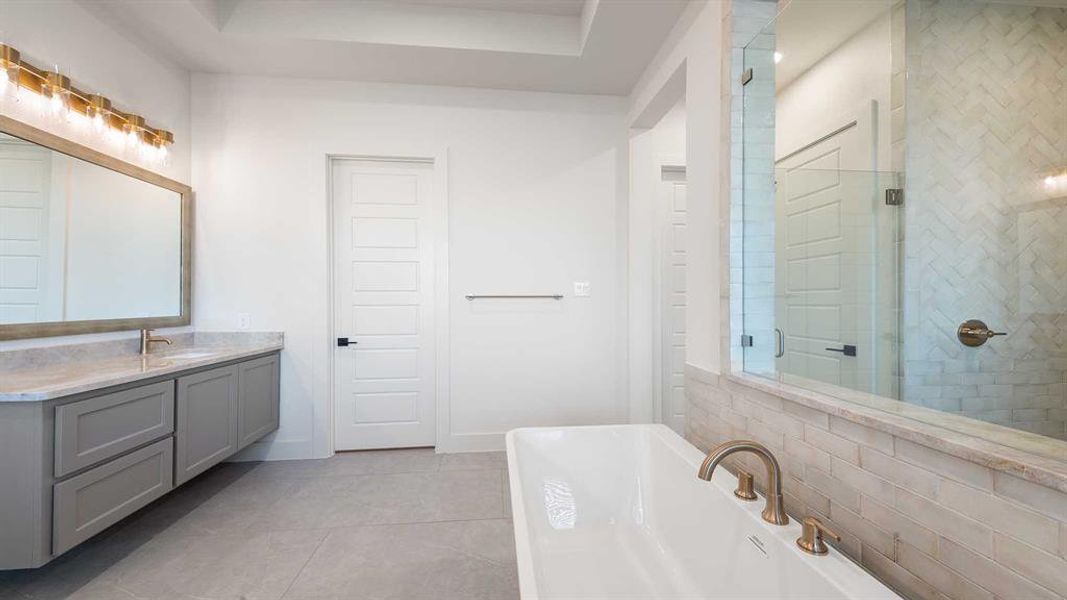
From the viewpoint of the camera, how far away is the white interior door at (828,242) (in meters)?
1.59

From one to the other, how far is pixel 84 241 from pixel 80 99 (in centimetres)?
69

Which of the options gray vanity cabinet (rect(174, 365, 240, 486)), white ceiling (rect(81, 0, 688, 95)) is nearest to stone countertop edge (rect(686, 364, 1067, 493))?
white ceiling (rect(81, 0, 688, 95))

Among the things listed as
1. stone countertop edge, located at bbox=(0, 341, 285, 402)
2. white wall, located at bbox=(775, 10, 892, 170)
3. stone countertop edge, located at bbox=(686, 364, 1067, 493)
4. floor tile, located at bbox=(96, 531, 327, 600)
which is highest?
white wall, located at bbox=(775, 10, 892, 170)

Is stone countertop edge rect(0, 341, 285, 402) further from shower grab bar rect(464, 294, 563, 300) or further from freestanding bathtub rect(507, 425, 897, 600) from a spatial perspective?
freestanding bathtub rect(507, 425, 897, 600)

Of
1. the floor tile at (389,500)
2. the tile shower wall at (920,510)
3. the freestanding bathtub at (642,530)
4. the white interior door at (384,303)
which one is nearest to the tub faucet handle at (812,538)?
the freestanding bathtub at (642,530)

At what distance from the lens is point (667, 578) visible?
142 centimetres

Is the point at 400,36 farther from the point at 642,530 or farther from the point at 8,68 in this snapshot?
the point at 642,530

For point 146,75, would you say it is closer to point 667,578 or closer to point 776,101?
point 776,101

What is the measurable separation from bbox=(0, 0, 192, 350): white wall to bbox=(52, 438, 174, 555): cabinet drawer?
0.70 metres

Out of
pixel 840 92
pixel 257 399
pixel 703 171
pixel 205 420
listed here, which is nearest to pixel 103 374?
pixel 205 420

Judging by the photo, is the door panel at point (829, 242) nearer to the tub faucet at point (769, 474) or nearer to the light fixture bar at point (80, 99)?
the tub faucet at point (769, 474)

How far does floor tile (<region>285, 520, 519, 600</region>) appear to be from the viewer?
5.09 ft

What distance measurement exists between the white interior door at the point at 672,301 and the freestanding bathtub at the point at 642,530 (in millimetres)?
1365

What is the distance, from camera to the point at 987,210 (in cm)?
145
